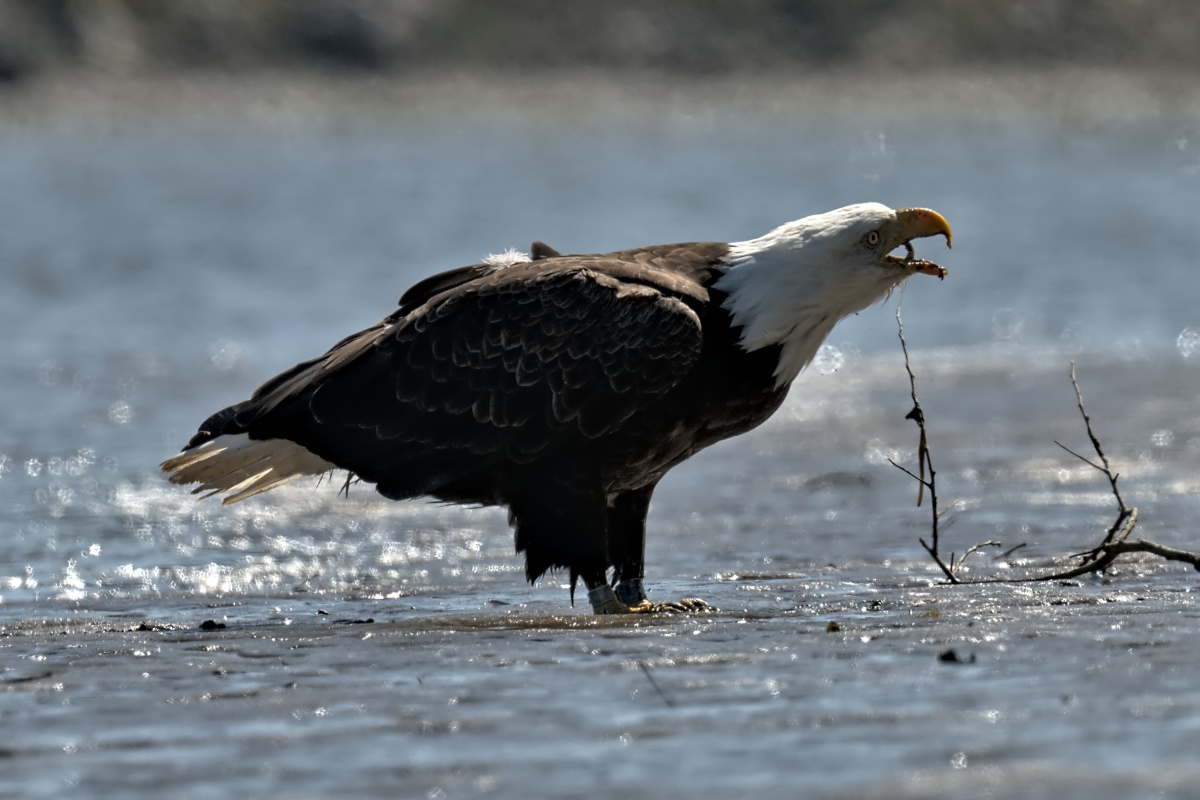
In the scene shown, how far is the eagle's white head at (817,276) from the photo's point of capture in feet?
20.4

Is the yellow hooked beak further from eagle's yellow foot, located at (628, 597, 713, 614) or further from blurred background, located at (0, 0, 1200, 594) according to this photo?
blurred background, located at (0, 0, 1200, 594)

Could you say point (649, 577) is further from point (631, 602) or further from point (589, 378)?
point (589, 378)

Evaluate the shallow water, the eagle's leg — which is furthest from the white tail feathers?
the eagle's leg

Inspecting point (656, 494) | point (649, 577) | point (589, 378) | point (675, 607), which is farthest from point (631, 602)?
point (656, 494)

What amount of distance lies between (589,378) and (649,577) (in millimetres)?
1329

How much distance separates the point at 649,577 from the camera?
725cm

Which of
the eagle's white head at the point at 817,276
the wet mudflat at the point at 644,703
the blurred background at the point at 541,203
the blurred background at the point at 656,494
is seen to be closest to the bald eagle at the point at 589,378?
the eagle's white head at the point at 817,276

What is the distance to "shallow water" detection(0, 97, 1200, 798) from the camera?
12.6ft

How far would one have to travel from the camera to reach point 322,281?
18141 mm

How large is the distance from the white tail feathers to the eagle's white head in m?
1.75

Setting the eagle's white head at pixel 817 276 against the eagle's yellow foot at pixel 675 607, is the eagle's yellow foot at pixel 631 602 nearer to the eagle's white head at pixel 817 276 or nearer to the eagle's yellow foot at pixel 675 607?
the eagle's yellow foot at pixel 675 607

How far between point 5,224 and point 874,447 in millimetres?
15371

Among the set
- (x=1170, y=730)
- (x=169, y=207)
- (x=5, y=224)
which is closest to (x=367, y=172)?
(x=169, y=207)

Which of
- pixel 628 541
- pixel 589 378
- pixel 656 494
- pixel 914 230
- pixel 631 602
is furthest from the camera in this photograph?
pixel 656 494
